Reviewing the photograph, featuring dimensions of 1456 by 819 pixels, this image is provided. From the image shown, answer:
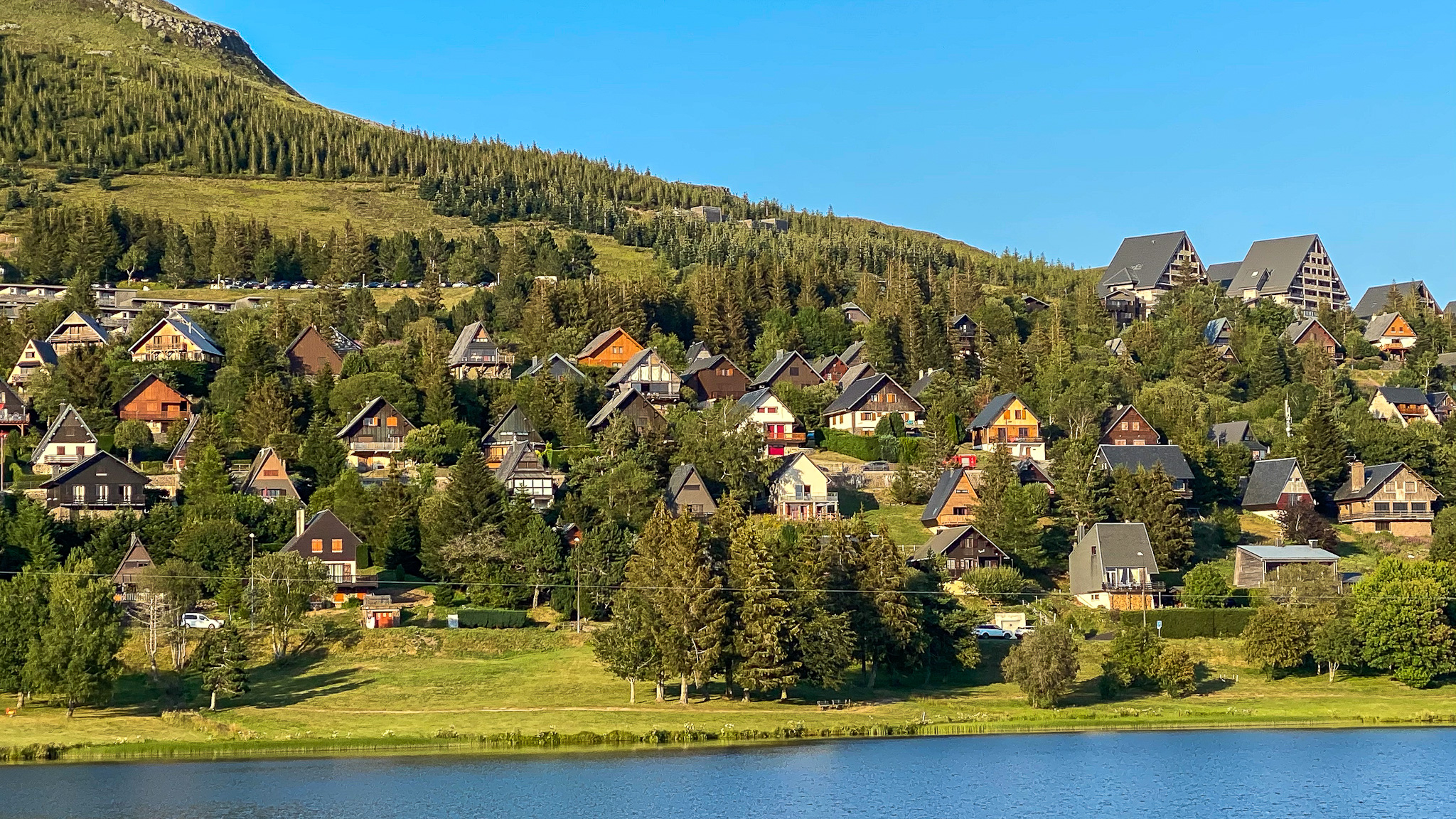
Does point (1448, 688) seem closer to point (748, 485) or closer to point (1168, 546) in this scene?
point (1168, 546)

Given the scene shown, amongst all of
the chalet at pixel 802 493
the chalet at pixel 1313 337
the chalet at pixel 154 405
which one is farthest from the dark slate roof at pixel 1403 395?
the chalet at pixel 154 405

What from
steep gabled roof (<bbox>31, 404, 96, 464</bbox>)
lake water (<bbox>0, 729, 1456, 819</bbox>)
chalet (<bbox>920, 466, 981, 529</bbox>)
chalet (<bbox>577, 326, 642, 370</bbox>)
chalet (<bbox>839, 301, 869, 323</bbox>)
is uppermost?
chalet (<bbox>839, 301, 869, 323</bbox>)

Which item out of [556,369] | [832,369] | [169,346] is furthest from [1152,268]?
[169,346]

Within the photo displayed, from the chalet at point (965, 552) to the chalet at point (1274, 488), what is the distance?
22.8m

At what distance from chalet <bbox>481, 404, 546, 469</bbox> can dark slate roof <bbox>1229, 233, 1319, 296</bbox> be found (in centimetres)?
10303

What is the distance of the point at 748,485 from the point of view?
359ft

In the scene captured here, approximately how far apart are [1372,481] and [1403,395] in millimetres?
29982

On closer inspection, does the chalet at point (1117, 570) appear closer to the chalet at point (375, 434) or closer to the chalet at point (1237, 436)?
the chalet at point (1237, 436)

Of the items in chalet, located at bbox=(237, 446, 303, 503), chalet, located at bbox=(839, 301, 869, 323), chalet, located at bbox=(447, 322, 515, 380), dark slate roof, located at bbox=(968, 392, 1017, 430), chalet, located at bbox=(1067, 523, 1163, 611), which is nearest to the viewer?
chalet, located at bbox=(1067, 523, 1163, 611)

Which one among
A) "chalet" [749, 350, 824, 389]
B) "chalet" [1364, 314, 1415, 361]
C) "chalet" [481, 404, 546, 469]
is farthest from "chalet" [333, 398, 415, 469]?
"chalet" [1364, 314, 1415, 361]

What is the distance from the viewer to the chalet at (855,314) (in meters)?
159

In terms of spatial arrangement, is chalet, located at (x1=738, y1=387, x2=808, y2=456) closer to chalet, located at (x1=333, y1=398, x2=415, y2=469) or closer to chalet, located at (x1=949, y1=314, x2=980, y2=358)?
chalet, located at (x1=949, y1=314, x2=980, y2=358)

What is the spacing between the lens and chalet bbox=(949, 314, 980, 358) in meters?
146

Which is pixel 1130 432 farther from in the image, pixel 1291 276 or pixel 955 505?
pixel 1291 276
